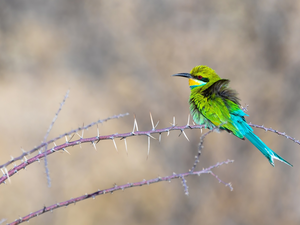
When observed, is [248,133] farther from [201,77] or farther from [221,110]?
[201,77]

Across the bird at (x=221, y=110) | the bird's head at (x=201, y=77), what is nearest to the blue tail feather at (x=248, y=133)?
the bird at (x=221, y=110)

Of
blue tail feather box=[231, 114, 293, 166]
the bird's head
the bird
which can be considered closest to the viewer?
blue tail feather box=[231, 114, 293, 166]

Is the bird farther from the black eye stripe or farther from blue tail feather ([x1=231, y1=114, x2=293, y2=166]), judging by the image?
the black eye stripe

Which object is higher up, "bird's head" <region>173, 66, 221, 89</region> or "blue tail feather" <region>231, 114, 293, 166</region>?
"bird's head" <region>173, 66, 221, 89</region>

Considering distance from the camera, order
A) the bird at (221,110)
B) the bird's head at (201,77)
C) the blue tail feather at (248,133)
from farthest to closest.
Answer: the bird's head at (201,77), the bird at (221,110), the blue tail feather at (248,133)

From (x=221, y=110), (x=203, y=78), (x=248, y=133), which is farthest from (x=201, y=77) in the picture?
(x=248, y=133)

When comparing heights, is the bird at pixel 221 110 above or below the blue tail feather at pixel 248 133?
above

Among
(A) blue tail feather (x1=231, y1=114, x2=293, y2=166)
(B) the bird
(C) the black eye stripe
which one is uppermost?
(C) the black eye stripe

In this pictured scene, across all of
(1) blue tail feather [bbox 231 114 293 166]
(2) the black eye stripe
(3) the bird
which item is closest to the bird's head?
(2) the black eye stripe

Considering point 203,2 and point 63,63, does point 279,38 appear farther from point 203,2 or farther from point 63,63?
point 63,63

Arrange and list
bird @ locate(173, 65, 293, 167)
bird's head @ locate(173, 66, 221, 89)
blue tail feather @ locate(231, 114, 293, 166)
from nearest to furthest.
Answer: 1. blue tail feather @ locate(231, 114, 293, 166)
2. bird @ locate(173, 65, 293, 167)
3. bird's head @ locate(173, 66, 221, 89)

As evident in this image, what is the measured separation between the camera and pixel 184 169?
178 inches

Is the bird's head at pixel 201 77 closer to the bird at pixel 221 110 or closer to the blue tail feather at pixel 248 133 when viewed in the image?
the bird at pixel 221 110

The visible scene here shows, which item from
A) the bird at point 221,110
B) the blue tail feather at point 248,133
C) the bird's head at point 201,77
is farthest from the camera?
the bird's head at point 201,77
